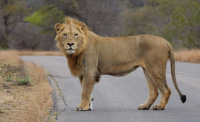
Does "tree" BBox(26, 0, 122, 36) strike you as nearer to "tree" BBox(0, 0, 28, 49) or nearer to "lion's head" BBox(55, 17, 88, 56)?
"tree" BBox(0, 0, 28, 49)

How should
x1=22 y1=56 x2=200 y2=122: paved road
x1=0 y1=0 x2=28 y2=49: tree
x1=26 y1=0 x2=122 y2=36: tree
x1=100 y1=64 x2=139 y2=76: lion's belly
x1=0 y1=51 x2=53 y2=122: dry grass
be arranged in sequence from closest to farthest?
x1=0 y1=51 x2=53 y2=122: dry grass
x1=22 y1=56 x2=200 y2=122: paved road
x1=100 y1=64 x2=139 y2=76: lion's belly
x1=26 y1=0 x2=122 y2=36: tree
x1=0 y1=0 x2=28 y2=49: tree

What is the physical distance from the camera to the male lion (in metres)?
7.53

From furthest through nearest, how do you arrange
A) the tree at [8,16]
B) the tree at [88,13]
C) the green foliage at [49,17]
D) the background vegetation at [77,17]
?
the tree at [8,16] < the green foliage at [49,17] < the background vegetation at [77,17] < the tree at [88,13]

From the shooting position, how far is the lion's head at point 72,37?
24.3 feet

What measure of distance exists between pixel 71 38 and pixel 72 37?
3cm

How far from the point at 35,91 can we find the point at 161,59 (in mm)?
3852

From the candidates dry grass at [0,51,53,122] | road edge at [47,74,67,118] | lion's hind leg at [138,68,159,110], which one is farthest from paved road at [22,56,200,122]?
dry grass at [0,51,53,122]

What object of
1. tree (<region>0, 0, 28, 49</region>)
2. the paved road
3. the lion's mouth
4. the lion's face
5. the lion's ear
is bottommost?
tree (<region>0, 0, 28, 49</region>)

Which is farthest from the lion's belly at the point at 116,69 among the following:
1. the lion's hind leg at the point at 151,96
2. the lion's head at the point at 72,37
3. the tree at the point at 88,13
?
the tree at the point at 88,13

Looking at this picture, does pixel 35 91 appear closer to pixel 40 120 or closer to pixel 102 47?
pixel 102 47

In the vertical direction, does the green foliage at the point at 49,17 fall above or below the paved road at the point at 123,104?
below

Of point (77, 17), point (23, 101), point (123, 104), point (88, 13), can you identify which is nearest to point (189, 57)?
point (123, 104)

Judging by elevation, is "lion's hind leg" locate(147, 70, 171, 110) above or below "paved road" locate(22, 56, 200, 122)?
above

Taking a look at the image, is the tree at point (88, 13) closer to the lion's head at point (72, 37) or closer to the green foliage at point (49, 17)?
the green foliage at point (49, 17)
